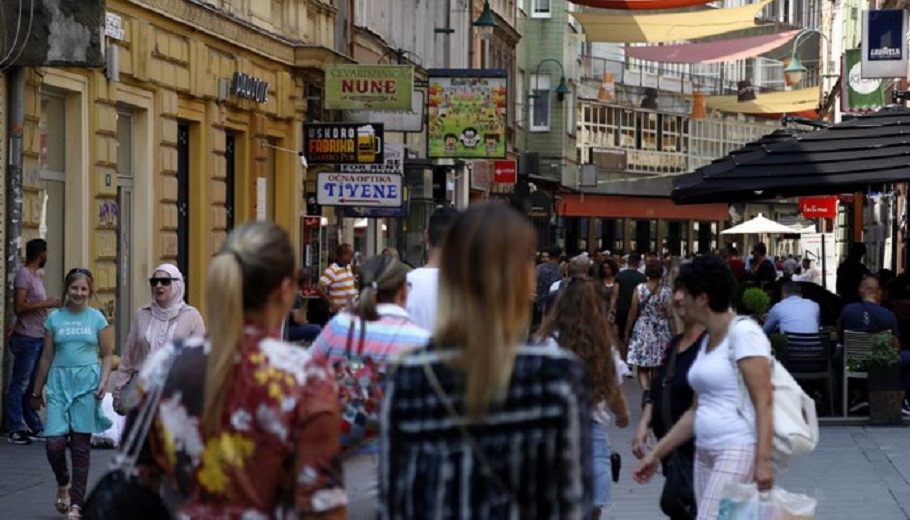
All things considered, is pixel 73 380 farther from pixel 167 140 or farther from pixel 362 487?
pixel 167 140

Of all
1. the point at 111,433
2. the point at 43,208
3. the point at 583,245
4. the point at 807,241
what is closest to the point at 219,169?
the point at 43,208

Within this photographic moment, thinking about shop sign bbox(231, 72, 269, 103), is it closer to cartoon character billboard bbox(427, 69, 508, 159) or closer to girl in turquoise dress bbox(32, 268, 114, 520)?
cartoon character billboard bbox(427, 69, 508, 159)

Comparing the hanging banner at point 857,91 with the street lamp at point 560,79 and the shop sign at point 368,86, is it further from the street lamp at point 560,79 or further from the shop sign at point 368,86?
the street lamp at point 560,79

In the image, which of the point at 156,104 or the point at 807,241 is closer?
the point at 156,104

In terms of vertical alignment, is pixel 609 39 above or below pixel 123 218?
above

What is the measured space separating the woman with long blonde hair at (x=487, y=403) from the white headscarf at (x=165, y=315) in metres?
7.37

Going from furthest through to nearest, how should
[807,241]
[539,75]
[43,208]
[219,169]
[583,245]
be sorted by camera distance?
[583,245], [539,75], [807,241], [219,169], [43,208]

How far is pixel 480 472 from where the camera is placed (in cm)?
430

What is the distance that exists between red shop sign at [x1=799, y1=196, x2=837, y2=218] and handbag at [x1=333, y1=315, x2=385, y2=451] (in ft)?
137

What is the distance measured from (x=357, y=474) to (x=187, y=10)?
16.5 meters

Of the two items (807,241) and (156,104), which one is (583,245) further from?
(156,104)

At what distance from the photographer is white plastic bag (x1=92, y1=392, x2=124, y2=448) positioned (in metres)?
15.6

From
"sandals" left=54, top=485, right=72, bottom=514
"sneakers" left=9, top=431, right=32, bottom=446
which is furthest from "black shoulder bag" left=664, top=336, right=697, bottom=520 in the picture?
"sneakers" left=9, top=431, right=32, bottom=446

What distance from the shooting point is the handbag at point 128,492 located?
4.97m
